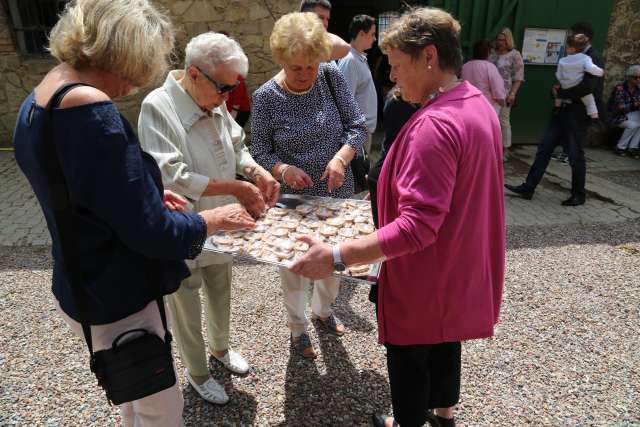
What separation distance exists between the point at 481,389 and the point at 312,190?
1510 mm

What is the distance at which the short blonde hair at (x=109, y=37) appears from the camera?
120 cm

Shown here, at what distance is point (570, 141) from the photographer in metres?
5.41

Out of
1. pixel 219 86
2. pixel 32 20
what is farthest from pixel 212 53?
pixel 32 20

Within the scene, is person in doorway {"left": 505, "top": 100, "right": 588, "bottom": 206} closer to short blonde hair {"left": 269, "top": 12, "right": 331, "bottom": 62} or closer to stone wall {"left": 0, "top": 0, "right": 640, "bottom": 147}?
stone wall {"left": 0, "top": 0, "right": 640, "bottom": 147}

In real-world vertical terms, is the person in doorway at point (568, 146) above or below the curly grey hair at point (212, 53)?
below

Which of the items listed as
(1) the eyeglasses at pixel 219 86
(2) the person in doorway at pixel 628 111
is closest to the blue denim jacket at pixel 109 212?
(1) the eyeglasses at pixel 219 86

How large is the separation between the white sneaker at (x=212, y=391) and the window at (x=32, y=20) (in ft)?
21.9

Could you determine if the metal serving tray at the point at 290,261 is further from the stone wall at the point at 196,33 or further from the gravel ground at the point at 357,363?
the stone wall at the point at 196,33

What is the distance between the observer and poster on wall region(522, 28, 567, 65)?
24.9ft

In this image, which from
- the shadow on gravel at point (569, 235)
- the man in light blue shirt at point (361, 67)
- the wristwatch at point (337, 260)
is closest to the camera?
the wristwatch at point (337, 260)

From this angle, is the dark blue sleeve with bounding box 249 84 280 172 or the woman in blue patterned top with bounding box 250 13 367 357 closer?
the woman in blue patterned top with bounding box 250 13 367 357

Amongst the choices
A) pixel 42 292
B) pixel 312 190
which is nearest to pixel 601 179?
pixel 312 190

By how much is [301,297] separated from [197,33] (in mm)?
5397

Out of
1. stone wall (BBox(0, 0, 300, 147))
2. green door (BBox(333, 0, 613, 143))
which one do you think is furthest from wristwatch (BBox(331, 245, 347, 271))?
green door (BBox(333, 0, 613, 143))
